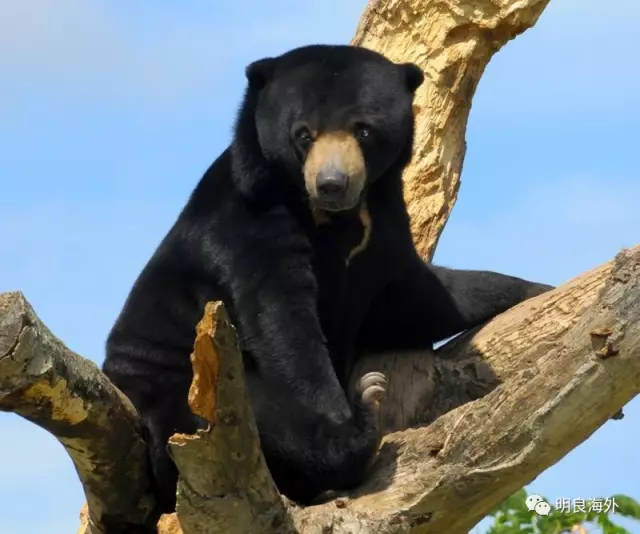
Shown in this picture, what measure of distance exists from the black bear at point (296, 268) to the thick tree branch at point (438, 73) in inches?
53.0

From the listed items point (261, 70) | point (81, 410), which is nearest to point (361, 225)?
point (261, 70)

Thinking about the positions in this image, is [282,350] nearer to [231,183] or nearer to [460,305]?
[231,183]

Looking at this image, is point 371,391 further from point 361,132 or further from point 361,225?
point 361,132

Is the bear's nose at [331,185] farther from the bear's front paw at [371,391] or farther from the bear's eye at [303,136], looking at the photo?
the bear's front paw at [371,391]

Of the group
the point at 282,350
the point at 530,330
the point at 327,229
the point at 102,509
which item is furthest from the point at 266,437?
the point at 530,330

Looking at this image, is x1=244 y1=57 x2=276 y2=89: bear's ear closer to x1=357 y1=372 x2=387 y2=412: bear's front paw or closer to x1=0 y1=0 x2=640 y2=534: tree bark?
x1=357 y1=372 x2=387 y2=412: bear's front paw

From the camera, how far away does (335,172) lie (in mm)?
6648

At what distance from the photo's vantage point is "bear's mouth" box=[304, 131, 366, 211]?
6629 mm

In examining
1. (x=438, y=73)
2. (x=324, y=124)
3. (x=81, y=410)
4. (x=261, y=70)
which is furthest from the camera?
(x=438, y=73)

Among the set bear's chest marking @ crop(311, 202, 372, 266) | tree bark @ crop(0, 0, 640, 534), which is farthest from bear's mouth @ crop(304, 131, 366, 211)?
tree bark @ crop(0, 0, 640, 534)

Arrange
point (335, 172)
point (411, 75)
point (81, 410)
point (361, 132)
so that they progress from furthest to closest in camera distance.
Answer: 1. point (411, 75)
2. point (361, 132)
3. point (335, 172)
4. point (81, 410)

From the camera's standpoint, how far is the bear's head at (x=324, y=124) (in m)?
6.76

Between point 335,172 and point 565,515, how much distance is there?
2388 mm

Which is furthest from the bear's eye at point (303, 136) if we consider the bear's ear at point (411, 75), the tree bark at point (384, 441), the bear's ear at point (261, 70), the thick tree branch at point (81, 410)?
the thick tree branch at point (81, 410)
